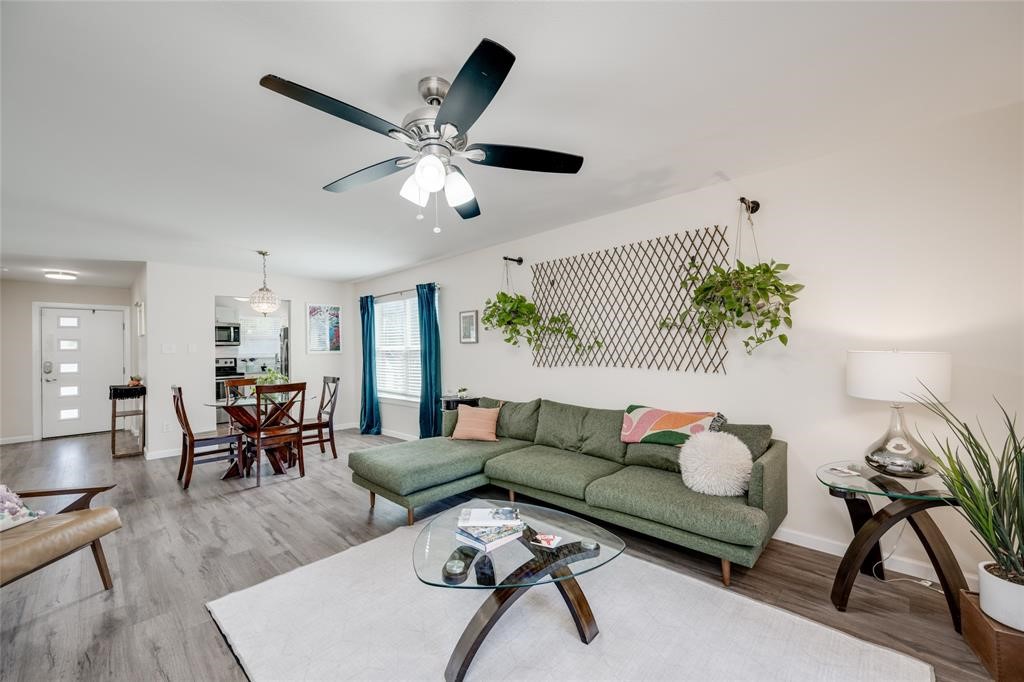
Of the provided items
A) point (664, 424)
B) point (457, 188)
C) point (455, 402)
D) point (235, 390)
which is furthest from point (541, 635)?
point (235, 390)

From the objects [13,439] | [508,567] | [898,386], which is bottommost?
[13,439]

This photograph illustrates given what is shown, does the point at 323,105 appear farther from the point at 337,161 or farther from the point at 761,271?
the point at 761,271

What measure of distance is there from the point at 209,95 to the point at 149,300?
176 inches

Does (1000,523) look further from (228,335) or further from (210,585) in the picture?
(228,335)

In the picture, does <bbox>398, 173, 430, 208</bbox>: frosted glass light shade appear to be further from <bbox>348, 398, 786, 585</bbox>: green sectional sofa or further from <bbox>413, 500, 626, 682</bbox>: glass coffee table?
<bbox>348, 398, 786, 585</bbox>: green sectional sofa

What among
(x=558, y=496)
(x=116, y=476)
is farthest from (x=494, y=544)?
(x=116, y=476)

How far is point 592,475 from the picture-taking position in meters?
2.86

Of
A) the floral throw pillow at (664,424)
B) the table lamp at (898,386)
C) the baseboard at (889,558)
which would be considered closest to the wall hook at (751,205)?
the table lamp at (898,386)

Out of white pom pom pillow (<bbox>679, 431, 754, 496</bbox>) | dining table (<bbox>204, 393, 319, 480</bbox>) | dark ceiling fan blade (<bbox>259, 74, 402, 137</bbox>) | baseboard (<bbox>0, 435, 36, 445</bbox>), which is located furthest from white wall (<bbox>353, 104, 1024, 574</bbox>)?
baseboard (<bbox>0, 435, 36, 445</bbox>)

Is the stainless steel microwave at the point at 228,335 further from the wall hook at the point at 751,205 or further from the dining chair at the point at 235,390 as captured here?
the wall hook at the point at 751,205

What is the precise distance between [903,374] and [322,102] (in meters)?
2.79

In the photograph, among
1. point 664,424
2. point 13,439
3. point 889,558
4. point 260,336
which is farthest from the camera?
point 260,336

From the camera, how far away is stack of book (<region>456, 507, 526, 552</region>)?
190 centimetres

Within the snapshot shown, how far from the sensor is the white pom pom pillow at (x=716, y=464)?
2385 millimetres
